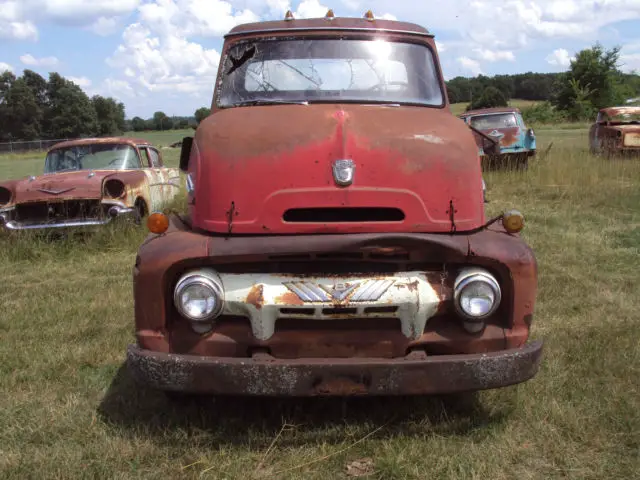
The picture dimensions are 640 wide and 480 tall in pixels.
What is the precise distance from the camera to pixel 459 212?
118 inches

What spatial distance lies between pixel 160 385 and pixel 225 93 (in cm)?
195

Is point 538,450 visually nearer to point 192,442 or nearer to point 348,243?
point 348,243

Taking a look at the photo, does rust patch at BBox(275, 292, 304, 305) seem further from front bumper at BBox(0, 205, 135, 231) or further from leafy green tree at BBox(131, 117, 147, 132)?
leafy green tree at BBox(131, 117, 147, 132)

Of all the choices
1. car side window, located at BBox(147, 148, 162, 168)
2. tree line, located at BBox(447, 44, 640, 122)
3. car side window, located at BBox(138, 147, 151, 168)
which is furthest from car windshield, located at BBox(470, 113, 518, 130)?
tree line, located at BBox(447, 44, 640, 122)

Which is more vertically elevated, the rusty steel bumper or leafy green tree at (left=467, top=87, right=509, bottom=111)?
leafy green tree at (left=467, top=87, right=509, bottom=111)

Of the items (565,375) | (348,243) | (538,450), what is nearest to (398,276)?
(348,243)

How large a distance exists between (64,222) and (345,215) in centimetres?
587

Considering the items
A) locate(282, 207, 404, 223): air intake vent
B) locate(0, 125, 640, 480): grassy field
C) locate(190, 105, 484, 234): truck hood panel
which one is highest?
locate(190, 105, 484, 234): truck hood panel

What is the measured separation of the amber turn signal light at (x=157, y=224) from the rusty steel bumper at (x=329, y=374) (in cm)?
62

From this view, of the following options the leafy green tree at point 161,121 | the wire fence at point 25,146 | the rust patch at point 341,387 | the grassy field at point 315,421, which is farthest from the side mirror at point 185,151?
the leafy green tree at point 161,121

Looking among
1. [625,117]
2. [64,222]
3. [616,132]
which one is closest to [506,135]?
[616,132]

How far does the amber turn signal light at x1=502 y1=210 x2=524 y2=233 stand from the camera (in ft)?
9.77

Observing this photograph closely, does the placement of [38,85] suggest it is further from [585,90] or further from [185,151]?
[185,151]

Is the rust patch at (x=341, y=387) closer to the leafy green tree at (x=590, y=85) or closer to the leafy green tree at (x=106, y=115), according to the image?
the leafy green tree at (x=590, y=85)
